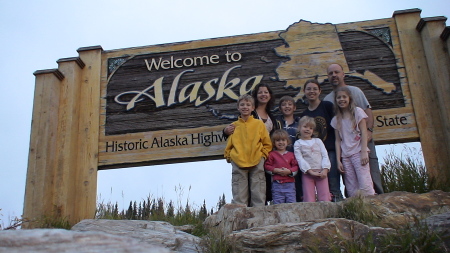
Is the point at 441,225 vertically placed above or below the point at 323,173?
below

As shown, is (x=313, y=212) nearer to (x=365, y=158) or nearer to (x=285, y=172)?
(x=285, y=172)

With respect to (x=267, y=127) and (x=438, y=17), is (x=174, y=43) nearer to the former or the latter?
(x=267, y=127)

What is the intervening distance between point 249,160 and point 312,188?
766 millimetres

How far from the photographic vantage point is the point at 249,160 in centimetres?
570

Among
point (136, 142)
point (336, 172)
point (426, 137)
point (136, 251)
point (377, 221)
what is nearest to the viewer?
point (136, 251)

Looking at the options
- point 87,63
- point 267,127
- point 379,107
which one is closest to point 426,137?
point 379,107

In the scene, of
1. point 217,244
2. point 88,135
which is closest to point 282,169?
point 217,244

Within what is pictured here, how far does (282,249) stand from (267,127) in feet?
8.52

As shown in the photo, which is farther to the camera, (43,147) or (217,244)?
(43,147)

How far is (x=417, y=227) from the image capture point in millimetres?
3717

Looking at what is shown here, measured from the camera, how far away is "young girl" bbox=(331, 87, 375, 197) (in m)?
5.68

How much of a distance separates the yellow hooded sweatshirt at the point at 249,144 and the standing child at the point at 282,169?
Answer: 0.12 metres

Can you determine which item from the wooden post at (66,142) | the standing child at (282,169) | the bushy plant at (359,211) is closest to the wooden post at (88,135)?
the wooden post at (66,142)

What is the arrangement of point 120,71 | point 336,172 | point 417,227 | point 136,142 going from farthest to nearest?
point 120,71 → point 136,142 → point 336,172 → point 417,227
